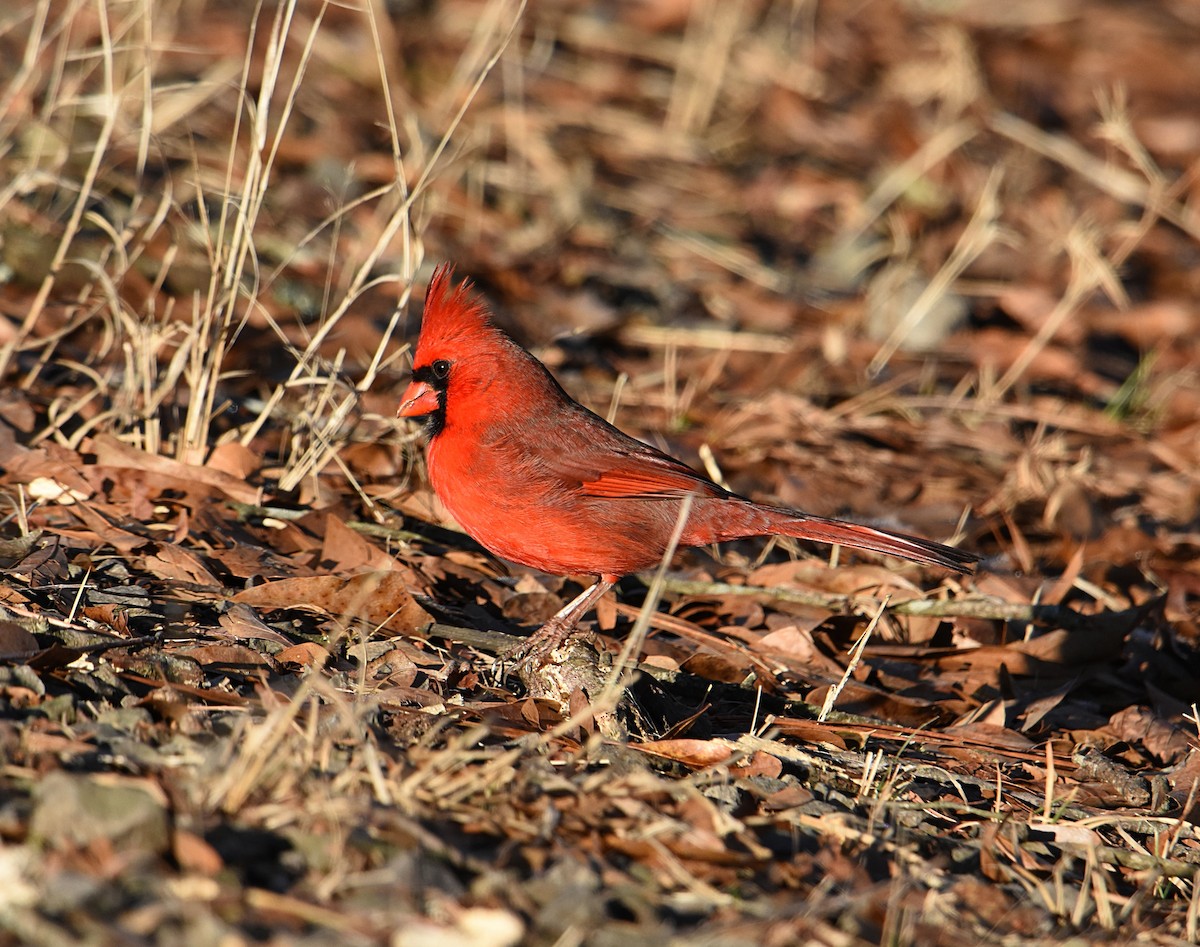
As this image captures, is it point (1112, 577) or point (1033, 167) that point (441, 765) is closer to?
point (1112, 577)

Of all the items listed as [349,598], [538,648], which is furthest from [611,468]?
[349,598]

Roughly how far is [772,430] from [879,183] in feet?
10.6

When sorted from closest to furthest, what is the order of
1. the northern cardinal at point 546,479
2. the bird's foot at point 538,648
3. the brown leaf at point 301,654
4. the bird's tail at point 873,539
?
the brown leaf at point 301,654, the bird's foot at point 538,648, the bird's tail at point 873,539, the northern cardinal at point 546,479

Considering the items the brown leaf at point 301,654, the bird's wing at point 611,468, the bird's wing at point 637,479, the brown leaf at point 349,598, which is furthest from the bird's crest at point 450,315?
the brown leaf at point 301,654

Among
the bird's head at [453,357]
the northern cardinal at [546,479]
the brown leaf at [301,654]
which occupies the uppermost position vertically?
the bird's head at [453,357]

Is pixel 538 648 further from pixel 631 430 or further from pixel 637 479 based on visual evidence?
pixel 631 430

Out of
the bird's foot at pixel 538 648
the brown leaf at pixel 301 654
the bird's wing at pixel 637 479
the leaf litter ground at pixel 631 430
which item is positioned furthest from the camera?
the bird's wing at pixel 637 479

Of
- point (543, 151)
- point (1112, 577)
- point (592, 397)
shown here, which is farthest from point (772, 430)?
point (543, 151)

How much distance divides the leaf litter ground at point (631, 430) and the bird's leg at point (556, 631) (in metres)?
0.17

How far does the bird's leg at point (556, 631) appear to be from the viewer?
12.3 ft

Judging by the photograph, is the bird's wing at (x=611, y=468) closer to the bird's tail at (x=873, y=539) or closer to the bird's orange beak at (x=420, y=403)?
the bird's tail at (x=873, y=539)

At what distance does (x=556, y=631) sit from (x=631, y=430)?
1.79 m

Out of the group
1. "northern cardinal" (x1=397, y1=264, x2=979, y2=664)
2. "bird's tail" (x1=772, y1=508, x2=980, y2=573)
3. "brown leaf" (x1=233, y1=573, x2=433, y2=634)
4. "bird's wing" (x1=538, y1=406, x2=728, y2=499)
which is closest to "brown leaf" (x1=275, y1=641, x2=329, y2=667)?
"brown leaf" (x1=233, y1=573, x2=433, y2=634)

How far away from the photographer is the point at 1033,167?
8.77 m
